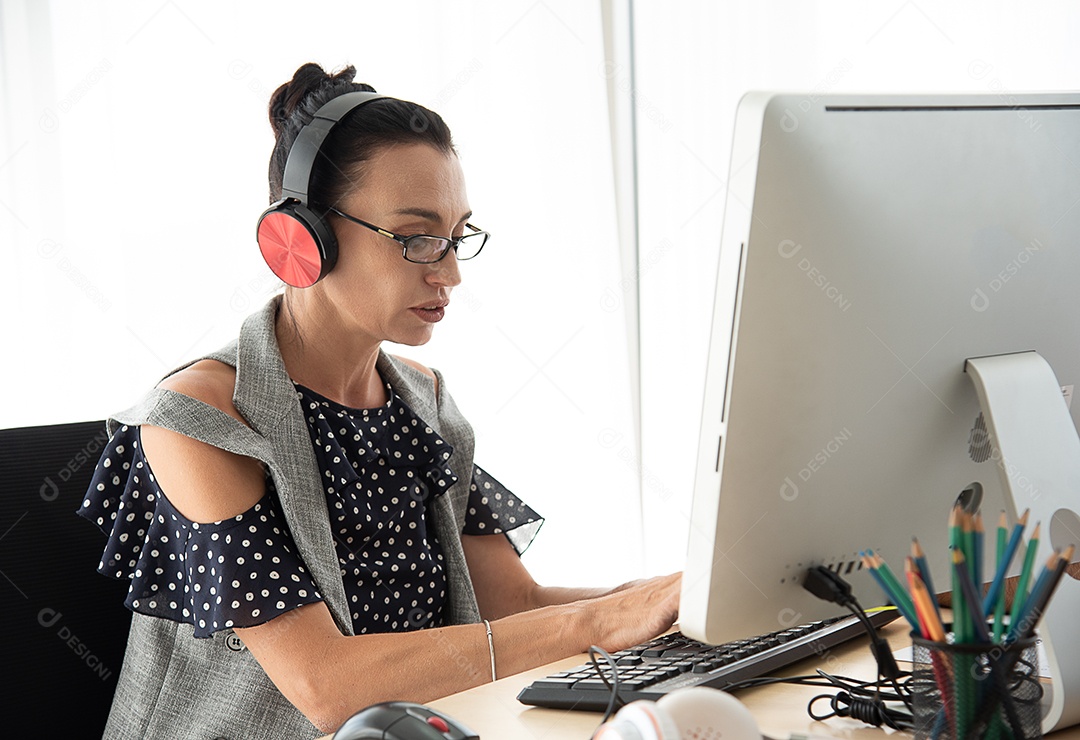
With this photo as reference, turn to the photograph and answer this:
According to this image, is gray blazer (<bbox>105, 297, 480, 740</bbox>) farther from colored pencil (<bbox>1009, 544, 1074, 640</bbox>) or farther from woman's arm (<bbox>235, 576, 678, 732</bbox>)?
colored pencil (<bbox>1009, 544, 1074, 640</bbox>)

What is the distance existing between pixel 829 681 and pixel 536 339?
6.26 feet

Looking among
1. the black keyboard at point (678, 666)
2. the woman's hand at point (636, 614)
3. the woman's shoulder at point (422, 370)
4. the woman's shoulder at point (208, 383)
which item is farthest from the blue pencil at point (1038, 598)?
the woman's shoulder at point (422, 370)

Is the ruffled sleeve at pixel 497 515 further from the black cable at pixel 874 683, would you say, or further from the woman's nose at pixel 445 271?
the black cable at pixel 874 683

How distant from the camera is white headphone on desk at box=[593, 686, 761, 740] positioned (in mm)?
513

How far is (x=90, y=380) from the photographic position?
212 cm

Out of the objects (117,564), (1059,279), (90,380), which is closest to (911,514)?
(1059,279)

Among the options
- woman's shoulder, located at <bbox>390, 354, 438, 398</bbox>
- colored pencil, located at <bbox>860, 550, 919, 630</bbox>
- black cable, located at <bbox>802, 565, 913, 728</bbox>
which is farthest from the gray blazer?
colored pencil, located at <bbox>860, 550, 919, 630</bbox>

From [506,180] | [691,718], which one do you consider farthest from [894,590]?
[506,180]

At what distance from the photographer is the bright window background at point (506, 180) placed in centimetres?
203

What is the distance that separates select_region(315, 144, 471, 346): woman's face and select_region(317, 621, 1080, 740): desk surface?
0.52m

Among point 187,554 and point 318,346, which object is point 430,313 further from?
point 187,554

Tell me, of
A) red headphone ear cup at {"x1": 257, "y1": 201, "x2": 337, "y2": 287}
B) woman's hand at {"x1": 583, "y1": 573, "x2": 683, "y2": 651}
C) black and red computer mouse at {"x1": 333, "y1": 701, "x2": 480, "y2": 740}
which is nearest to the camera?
black and red computer mouse at {"x1": 333, "y1": 701, "x2": 480, "y2": 740}

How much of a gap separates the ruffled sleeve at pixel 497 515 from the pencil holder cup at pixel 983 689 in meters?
0.89

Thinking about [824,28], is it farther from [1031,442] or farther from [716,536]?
[716,536]
